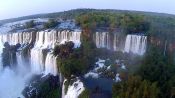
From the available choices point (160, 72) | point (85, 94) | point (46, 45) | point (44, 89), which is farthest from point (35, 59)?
point (160, 72)

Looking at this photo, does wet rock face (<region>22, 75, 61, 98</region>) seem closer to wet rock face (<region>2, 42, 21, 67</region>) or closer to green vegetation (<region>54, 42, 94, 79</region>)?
green vegetation (<region>54, 42, 94, 79</region>)

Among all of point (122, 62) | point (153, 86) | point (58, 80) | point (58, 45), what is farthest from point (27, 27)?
point (153, 86)

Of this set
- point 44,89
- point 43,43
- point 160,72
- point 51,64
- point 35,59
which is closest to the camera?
point 160,72

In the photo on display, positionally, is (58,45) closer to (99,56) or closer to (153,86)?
(99,56)

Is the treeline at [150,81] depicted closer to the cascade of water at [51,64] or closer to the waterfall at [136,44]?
the waterfall at [136,44]

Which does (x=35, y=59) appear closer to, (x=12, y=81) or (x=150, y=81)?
(x=12, y=81)

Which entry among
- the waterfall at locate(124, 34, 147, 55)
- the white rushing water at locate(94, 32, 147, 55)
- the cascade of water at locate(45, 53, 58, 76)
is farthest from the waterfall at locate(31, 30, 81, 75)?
the waterfall at locate(124, 34, 147, 55)
